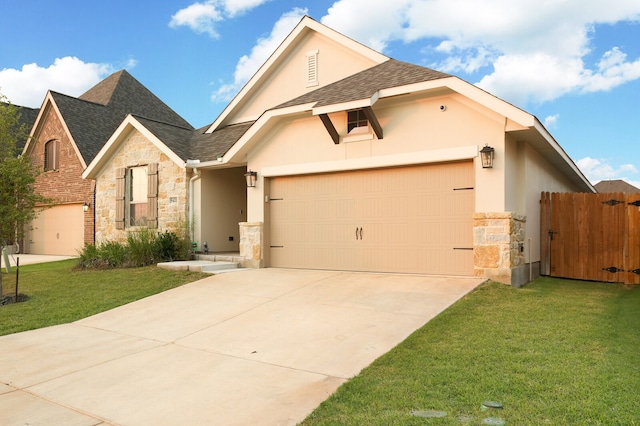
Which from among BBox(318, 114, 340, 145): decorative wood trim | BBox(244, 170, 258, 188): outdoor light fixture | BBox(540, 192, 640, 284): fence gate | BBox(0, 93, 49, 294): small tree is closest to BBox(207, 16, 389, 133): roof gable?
BBox(318, 114, 340, 145): decorative wood trim

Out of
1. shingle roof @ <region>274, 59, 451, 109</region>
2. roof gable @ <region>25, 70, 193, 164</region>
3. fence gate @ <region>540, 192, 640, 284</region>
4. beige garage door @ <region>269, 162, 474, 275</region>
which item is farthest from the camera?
roof gable @ <region>25, 70, 193, 164</region>

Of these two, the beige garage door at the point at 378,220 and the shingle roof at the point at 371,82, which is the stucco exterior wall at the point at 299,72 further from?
the beige garage door at the point at 378,220

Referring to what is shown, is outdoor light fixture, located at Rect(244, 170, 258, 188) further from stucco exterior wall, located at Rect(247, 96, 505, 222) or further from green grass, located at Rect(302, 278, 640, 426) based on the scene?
green grass, located at Rect(302, 278, 640, 426)

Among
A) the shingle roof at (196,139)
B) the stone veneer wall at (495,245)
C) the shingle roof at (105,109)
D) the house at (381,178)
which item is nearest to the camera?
the stone veneer wall at (495,245)

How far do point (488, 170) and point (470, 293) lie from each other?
246cm

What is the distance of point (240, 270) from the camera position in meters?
11.0

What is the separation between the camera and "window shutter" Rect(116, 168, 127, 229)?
14.6 metres

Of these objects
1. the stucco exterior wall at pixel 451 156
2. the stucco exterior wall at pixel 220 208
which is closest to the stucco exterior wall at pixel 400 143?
the stucco exterior wall at pixel 451 156

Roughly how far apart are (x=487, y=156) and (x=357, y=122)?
299cm

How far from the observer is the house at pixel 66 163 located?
1866 cm

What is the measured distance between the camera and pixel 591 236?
10.4 meters

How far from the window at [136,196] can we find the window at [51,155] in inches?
295

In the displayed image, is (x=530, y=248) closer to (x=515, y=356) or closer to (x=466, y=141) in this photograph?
(x=466, y=141)

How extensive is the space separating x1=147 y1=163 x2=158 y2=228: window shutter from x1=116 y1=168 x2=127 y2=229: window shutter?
1314 mm
